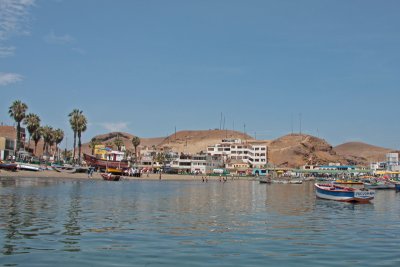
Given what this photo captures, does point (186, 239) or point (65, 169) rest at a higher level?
point (65, 169)

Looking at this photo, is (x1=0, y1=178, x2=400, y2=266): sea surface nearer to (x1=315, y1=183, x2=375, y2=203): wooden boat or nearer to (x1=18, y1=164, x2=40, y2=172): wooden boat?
(x1=315, y1=183, x2=375, y2=203): wooden boat

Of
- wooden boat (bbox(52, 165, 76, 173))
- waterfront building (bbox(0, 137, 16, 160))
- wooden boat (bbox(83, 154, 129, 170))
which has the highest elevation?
waterfront building (bbox(0, 137, 16, 160))

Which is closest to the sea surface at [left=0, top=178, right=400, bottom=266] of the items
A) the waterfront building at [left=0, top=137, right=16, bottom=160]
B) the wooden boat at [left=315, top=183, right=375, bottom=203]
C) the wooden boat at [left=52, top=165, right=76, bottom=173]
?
the wooden boat at [left=315, top=183, right=375, bottom=203]

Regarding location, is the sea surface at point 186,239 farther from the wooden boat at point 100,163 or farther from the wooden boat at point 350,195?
the wooden boat at point 100,163

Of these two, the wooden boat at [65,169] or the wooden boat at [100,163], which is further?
the wooden boat at [100,163]

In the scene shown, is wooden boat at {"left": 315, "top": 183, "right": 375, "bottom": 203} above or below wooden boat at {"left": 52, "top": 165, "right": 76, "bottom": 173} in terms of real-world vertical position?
below

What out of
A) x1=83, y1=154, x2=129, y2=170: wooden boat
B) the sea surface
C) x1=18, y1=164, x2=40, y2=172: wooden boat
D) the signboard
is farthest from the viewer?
the signboard

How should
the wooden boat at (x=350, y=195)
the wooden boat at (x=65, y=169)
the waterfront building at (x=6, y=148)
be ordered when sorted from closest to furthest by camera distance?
1. the wooden boat at (x=350, y=195)
2. the wooden boat at (x=65, y=169)
3. the waterfront building at (x=6, y=148)

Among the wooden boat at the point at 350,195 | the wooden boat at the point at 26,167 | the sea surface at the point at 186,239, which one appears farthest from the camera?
the wooden boat at the point at 26,167

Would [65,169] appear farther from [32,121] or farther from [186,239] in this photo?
[186,239]

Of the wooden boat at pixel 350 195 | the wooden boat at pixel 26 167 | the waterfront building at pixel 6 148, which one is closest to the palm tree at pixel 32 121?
the waterfront building at pixel 6 148

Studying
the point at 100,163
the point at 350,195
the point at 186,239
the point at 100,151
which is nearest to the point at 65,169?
the point at 100,163

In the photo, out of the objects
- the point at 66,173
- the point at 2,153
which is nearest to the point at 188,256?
the point at 66,173

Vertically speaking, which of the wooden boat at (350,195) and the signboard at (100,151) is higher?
the signboard at (100,151)
